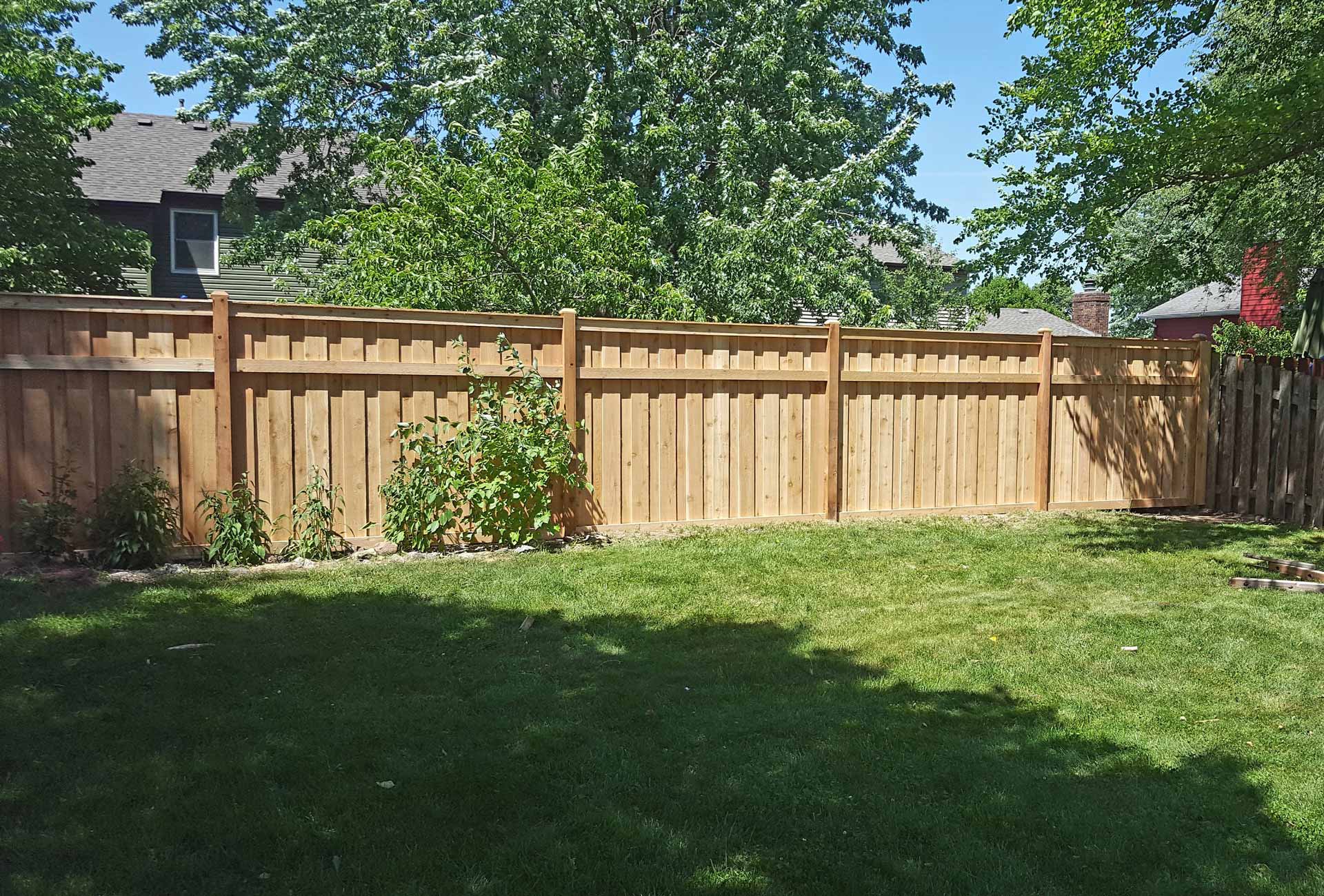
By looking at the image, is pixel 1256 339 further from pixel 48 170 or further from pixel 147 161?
pixel 147 161

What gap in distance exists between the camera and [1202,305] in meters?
33.4

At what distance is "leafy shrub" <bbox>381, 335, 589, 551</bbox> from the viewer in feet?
24.7

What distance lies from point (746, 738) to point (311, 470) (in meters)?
4.57

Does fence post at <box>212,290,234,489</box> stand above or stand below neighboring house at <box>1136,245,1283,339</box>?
below

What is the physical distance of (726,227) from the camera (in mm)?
12375

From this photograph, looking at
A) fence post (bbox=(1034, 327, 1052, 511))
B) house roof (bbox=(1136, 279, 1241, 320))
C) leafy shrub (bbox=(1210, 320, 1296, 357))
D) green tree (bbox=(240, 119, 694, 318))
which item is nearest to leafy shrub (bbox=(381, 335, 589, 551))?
green tree (bbox=(240, 119, 694, 318))

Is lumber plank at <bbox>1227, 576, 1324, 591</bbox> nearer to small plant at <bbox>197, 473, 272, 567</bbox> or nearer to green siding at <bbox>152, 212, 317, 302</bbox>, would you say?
small plant at <bbox>197, 473, 272, 567</bbox>

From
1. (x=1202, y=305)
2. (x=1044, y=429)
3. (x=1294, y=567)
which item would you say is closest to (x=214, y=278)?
(x=1044, y=429)

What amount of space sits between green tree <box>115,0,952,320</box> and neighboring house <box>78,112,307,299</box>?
114 inches

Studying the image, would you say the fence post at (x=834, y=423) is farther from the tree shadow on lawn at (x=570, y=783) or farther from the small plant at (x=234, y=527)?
the small plant at (x=234, y=527)

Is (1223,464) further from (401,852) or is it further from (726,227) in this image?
(401,852)

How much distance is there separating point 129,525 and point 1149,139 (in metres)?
9.16

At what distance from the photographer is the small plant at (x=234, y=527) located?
6.98 m

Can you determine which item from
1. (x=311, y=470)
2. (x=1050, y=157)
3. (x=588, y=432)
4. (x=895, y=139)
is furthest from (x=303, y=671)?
(x=895, y=139)
